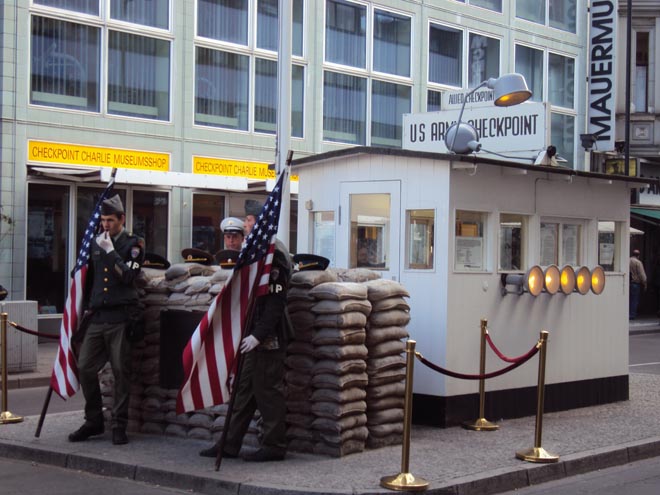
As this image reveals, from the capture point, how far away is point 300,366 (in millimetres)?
8758

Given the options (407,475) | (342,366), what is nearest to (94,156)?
(342,366)

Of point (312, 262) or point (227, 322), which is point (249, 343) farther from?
point (312, 262)

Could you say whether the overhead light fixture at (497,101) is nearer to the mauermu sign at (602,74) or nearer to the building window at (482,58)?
the building window at (482,58)

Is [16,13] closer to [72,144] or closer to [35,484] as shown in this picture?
[72,144]

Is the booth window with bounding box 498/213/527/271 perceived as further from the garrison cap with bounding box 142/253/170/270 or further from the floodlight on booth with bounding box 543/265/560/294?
the garrison cap with bounding box 142/253/170/270

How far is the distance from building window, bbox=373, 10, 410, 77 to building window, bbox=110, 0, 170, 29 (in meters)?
6.67

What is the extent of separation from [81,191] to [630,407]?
1288 centimetres

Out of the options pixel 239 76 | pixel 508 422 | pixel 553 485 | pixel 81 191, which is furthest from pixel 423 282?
pixel 239 76

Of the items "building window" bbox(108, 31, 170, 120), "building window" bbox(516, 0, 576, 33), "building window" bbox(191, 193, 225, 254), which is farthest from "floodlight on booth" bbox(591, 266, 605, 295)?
"building window" bbox(516, 0, 576, 33)

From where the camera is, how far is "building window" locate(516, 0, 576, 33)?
31719 millimetres

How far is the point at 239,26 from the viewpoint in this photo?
2416 centimetres

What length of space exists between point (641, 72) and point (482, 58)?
671cm

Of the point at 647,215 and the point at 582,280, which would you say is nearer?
the point at 582,280

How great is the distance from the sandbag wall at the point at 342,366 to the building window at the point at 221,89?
15.0m
